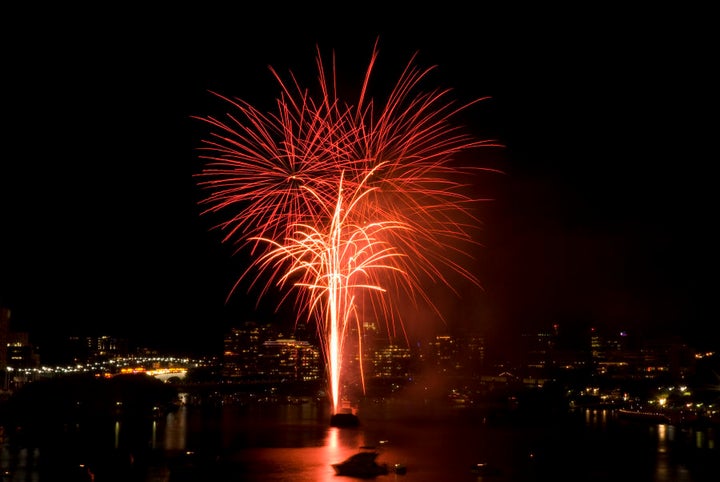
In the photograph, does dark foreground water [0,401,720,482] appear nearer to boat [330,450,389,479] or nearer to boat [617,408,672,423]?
boat [330,450,389,479]

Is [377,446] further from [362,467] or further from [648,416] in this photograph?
[648,416]

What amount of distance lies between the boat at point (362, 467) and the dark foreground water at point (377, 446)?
312 mm

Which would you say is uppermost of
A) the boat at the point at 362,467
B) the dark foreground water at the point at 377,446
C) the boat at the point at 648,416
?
the boat at the point at 362,467

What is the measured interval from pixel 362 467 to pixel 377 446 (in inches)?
230

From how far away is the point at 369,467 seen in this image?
2141 cm

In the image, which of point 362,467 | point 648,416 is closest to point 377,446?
point 362,467

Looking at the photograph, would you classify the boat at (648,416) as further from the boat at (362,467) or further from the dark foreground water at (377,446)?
the boat at (362,467)

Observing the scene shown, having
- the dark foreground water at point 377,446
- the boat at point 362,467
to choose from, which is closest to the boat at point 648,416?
the dark foreground water at point 377,446

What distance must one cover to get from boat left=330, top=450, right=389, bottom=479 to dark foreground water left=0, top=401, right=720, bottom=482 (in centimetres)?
31

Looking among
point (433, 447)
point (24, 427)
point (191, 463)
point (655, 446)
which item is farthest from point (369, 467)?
point (24, 427)

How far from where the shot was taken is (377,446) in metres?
27.1

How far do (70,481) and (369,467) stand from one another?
24.0 feet

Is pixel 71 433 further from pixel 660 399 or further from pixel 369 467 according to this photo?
pixel 660 399

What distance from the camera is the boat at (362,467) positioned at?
21.2 m
